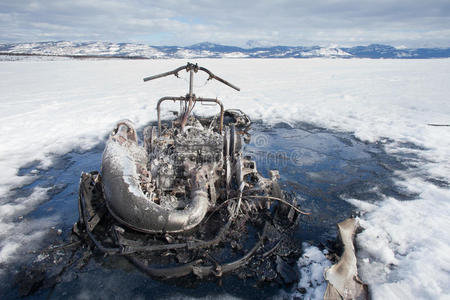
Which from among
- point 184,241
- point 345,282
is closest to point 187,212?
point 184,241

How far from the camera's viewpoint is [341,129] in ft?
39.5

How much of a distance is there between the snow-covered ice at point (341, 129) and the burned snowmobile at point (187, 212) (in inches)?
52.8

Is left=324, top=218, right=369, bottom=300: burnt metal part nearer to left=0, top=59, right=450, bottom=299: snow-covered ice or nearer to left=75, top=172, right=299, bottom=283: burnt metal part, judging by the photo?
left=0, top=59, right=450, bottom=299: snow-covered ice

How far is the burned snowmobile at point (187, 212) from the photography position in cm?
411

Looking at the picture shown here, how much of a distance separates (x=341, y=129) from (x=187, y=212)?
32.8ft

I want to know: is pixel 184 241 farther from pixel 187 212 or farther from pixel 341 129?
pixel 341 129

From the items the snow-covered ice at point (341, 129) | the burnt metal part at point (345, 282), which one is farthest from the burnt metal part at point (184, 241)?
the snow-covered ice at point (341, 129)

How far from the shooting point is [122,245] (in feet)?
13.4

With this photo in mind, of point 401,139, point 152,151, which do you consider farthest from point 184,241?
point 401,139

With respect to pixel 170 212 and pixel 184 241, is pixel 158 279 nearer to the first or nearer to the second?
pixel 184 241

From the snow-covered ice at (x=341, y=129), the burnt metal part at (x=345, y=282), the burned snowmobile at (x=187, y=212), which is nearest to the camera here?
the burnt metal part at (x=345, y=282)

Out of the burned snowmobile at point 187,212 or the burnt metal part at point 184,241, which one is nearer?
the burnt metal part at point 184,241

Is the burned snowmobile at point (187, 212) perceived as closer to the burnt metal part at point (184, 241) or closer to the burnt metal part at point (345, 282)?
the burnt metal part at point (184, 241)

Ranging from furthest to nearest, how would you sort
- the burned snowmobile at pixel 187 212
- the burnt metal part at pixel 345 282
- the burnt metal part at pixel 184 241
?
the burned snowmobile at pixel 187 212, the burnt metal part at pixel 184 241, the burnt metal part at pixel 345 282
